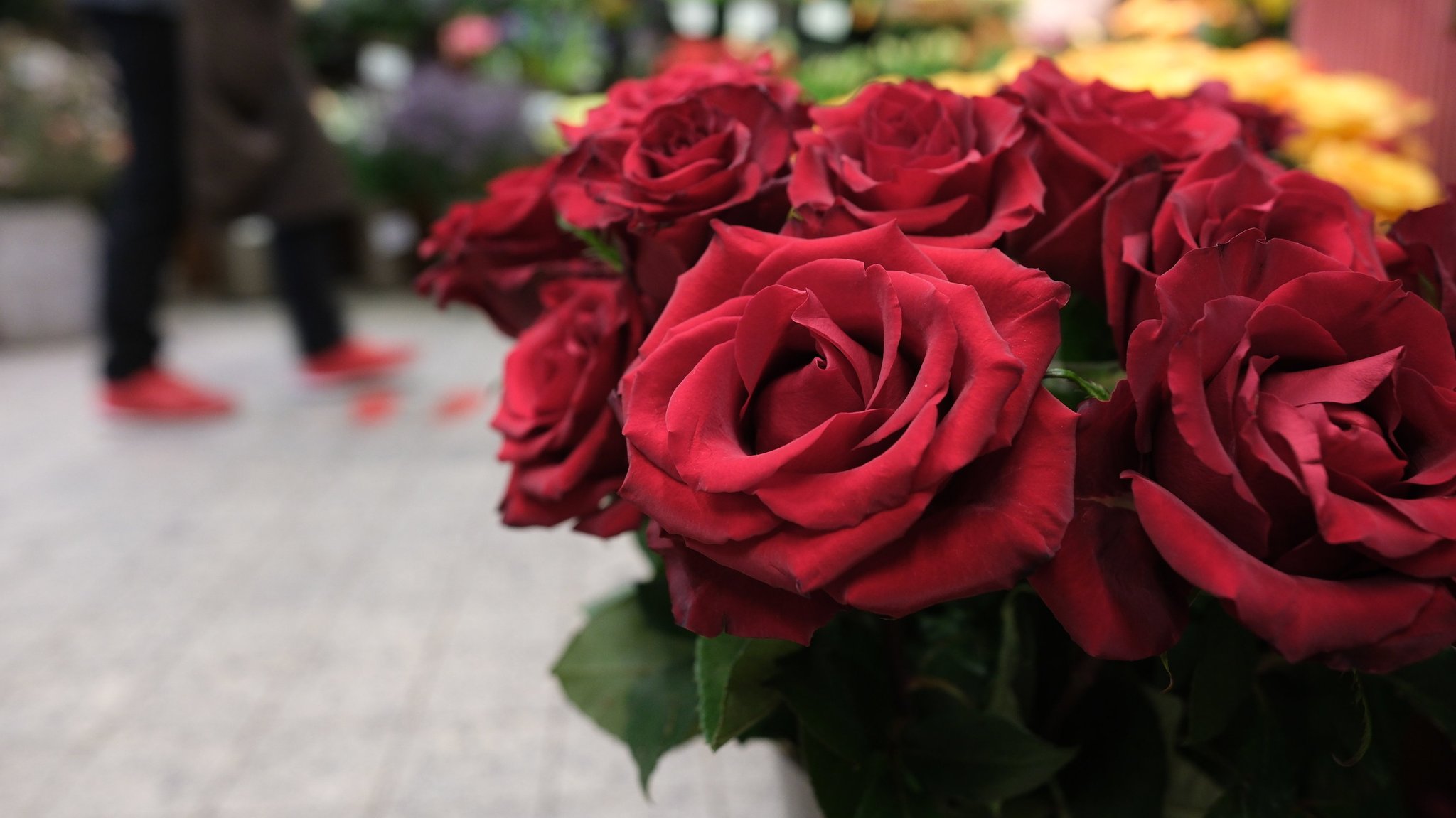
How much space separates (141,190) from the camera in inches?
81.0

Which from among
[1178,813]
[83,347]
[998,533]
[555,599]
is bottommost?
[83,347]

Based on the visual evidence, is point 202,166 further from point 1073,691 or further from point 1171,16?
point 1073,691

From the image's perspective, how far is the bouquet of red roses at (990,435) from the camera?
21cm

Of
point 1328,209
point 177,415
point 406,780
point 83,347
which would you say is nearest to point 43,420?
point 177,415

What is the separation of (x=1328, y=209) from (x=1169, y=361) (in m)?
0.10

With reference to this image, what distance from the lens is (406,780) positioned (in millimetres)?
819

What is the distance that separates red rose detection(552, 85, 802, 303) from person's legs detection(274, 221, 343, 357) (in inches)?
87.6

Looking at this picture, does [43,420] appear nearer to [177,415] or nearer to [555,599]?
[177,415]

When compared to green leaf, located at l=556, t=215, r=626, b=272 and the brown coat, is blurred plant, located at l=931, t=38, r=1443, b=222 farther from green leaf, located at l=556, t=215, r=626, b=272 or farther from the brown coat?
the brown coat

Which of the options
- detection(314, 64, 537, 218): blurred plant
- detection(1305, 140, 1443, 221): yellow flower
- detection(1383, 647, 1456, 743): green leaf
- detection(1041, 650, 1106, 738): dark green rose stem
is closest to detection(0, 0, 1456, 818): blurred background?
detection(1305, 140, 1443, 221): yellow flower

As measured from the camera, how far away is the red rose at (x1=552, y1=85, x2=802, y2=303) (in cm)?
29

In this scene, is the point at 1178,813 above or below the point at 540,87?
above

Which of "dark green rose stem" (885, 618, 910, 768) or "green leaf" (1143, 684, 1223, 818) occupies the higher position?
"dark green rose stem" (885, 618, 910, 768)

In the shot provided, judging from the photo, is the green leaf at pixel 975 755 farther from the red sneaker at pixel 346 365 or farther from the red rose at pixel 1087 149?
the red sneaker at pixel 346 365
